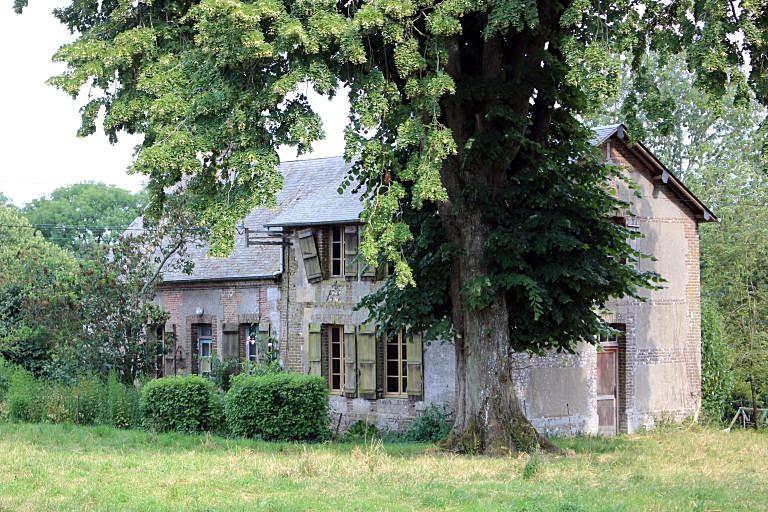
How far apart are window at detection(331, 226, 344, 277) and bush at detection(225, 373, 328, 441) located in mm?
3962

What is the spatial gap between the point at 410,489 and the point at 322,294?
1210 cm

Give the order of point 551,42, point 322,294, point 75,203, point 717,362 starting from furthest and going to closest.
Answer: point 75,203
point 717,362
point 322,294
point 551,42

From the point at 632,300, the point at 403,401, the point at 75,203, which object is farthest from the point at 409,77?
the point at 75,203

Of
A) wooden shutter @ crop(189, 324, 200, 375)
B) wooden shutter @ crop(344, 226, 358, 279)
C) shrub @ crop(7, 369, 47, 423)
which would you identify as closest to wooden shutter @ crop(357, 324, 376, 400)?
wooden shutter @ crop(344, 226, 358, 279)

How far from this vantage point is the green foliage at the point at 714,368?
87.4 feet

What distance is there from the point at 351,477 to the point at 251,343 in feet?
42.4

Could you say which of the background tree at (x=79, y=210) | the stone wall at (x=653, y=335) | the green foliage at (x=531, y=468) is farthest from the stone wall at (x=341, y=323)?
the background tree at (x=79, y=210)

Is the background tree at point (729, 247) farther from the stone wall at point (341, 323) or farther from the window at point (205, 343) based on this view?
the window at point (205, 343)

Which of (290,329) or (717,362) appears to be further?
(717,362)

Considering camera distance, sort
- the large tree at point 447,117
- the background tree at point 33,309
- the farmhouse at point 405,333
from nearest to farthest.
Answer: the large tree at point 447,117
the farmhouse at point 405,333
the background tree at point 33,309

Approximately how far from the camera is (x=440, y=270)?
18.4m

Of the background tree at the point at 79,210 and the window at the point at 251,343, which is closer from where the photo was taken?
the window at the point at 251,343

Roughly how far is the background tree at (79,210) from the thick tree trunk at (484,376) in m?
55.3

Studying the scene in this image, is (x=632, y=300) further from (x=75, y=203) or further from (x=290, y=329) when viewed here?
(x=75, y=203)
